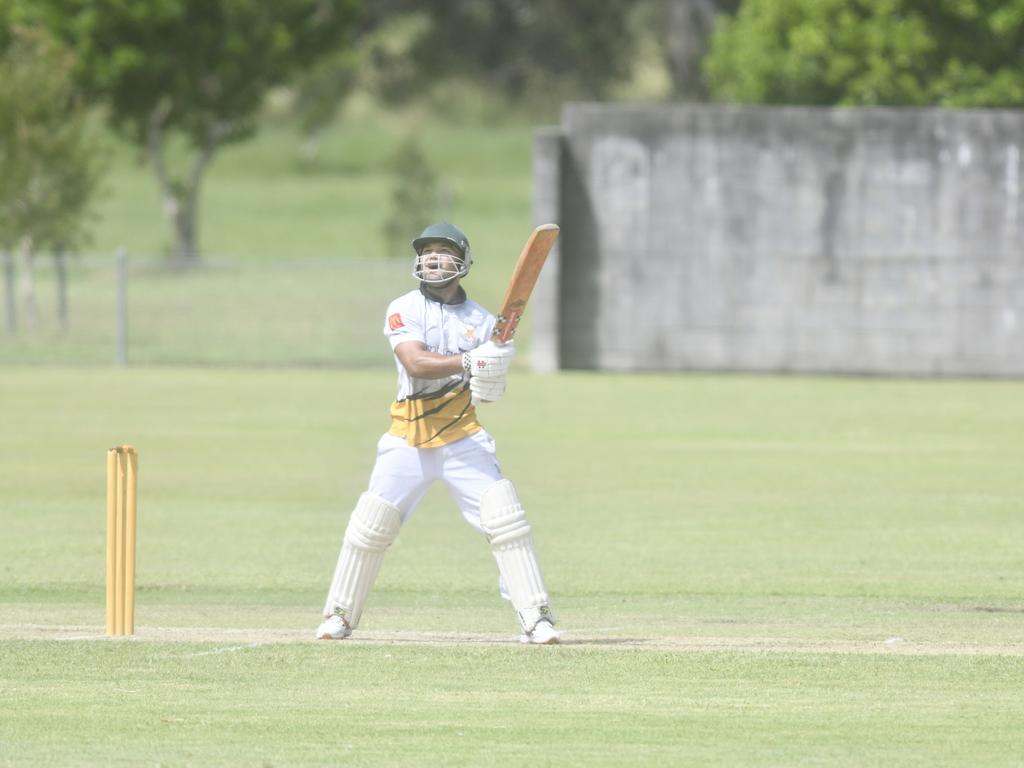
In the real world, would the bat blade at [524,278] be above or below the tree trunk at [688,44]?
below

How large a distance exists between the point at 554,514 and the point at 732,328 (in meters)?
15.4

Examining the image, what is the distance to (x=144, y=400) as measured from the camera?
27.1 metres

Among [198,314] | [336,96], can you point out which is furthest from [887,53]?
[336,96]

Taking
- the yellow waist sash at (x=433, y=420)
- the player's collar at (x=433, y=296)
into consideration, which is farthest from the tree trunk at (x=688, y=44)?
the yellow waist sash at (x=433, y=420)

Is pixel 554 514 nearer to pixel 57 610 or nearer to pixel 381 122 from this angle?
pixel 57 610

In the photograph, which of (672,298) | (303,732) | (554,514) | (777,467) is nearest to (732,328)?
(672,298)

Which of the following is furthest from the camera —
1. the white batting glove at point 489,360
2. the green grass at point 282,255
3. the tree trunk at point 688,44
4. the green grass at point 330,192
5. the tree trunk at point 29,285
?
the tree trunk at point 688,44

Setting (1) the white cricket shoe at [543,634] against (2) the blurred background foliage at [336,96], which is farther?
(2) the blurred background foliage at [336,96]

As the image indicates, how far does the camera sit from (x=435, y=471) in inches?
400

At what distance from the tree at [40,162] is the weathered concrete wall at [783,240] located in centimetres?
997

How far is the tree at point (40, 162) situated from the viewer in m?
36.6

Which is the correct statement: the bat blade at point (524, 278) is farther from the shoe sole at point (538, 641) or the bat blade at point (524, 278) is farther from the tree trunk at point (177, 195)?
the tree trunk at point (177, 195)

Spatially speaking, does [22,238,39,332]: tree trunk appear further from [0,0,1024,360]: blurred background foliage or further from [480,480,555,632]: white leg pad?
[480,480,555,632]: white leg pad

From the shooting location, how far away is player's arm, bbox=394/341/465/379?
9.88 metres
